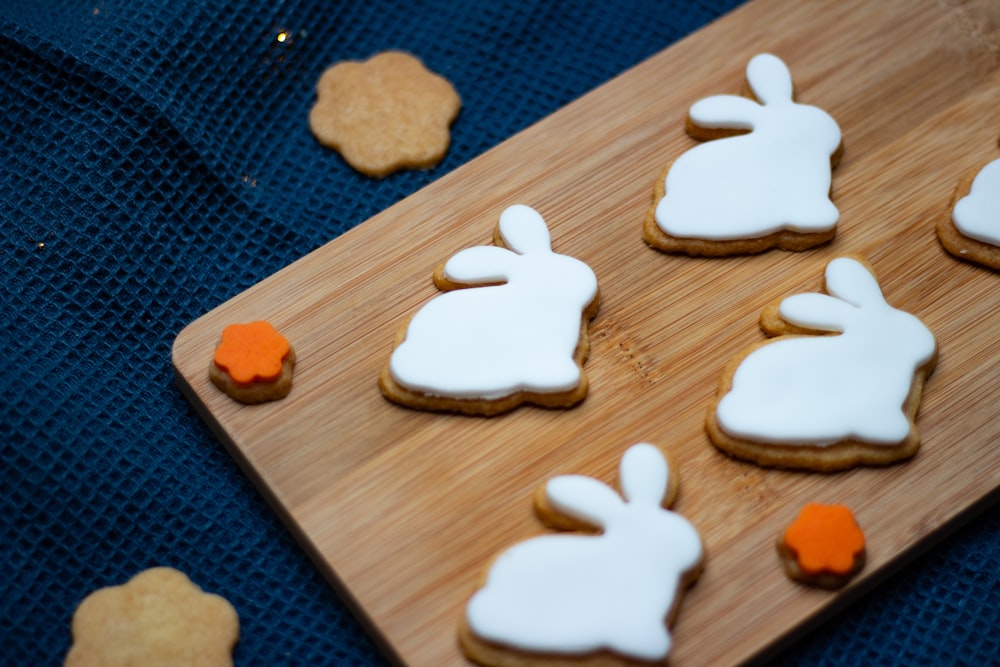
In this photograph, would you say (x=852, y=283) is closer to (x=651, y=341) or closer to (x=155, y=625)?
(x=651, y=341)

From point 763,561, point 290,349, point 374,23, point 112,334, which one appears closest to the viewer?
point 763,561

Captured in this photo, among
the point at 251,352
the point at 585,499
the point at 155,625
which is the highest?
the point at 251,352

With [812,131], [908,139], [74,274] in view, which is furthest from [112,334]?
[908,139]

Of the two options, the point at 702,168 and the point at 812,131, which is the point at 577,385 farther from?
the point at 812,131

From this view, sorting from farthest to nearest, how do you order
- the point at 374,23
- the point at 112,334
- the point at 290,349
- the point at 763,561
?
the point at 374,23
the point at 112,334
the point at 290,349
the point at 763,561

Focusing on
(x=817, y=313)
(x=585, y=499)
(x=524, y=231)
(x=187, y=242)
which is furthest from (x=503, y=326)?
(x=187, y=242)

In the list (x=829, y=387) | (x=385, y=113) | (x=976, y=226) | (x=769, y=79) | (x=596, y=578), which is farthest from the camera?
(x=385, y=113)

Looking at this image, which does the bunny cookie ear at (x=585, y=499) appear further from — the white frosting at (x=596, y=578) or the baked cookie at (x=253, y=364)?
the baked cookie at (x=253, y=364)
